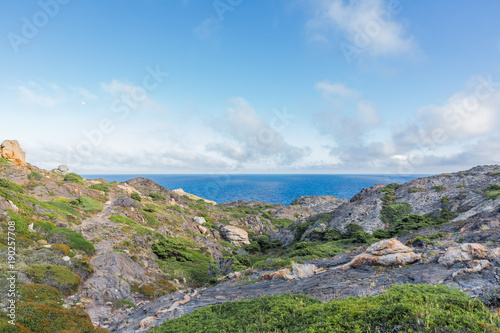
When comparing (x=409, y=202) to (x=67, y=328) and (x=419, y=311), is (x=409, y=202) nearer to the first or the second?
(x=419, y=311)

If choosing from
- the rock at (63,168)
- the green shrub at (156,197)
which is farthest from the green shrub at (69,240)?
the rock at (63,168)

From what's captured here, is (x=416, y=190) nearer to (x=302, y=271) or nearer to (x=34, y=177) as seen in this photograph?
→ (x=302, y=271)

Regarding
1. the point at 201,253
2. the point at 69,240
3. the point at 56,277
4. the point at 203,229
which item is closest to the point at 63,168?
the point at 203,229

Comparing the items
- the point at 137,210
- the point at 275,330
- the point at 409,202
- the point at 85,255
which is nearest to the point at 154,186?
the point at 137,210

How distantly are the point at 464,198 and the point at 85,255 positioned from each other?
1836 inches

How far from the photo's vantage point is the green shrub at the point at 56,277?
14232mm

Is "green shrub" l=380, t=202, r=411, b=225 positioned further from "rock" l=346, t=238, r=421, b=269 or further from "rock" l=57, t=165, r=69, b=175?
"rock" l=57, t=165, r=69, b=175

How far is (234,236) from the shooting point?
4678cm

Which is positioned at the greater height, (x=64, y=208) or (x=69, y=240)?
(x=64, y=208)

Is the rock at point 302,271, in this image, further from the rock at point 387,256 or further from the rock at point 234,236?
the rock at point 234,236

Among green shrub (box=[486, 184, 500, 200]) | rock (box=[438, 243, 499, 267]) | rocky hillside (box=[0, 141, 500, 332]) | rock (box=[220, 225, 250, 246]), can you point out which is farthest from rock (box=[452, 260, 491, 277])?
rock (box=[220, 225, 250, 246])

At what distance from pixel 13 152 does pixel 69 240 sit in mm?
35734

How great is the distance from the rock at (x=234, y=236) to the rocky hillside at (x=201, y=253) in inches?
9.1

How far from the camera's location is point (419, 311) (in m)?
5.60
